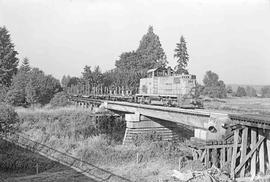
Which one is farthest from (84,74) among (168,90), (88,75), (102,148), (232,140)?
(232,140)

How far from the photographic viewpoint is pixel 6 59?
192 ft

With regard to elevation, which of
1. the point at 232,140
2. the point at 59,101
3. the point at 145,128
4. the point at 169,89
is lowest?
the point at 145,128

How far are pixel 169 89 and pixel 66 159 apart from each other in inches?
590

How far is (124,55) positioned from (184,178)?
67692mm

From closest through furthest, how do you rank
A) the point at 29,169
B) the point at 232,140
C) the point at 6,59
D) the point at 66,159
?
the point at 232,140, the point at 29,169, the point at 66,159, the point at 6,59

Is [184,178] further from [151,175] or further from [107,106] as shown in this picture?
[107,106]

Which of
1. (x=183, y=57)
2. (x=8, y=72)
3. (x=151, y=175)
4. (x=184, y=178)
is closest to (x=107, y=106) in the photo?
(x=151, y=175)

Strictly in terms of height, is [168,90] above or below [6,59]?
below

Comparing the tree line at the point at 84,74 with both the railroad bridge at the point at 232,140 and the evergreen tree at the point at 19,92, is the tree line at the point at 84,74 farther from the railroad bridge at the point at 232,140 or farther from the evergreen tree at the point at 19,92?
the railroad bridge at the point at 232,140

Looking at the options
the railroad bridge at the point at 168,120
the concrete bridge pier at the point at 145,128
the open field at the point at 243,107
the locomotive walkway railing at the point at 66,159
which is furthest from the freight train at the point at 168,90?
the locomotive walkway railing at the point at 66,159

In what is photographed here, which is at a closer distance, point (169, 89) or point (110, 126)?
point (169, 89)

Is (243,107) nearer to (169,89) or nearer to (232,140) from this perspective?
(169,89)

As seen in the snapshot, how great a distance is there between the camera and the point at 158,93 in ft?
110

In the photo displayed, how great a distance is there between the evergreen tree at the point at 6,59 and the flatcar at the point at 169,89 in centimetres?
3400
